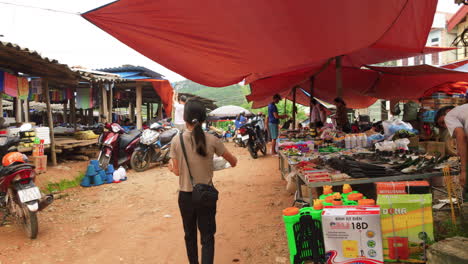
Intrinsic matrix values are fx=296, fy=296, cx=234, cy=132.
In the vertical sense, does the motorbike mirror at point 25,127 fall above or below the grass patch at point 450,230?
above

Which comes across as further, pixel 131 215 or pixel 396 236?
pixel 131 215

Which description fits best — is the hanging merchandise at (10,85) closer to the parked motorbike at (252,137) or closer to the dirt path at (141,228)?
the dirt path at (141,228)

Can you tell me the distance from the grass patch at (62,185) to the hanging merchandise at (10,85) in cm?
232

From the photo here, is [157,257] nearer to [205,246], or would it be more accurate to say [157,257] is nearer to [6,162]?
[205,246]

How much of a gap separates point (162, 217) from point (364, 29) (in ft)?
12.6

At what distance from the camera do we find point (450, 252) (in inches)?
77.7

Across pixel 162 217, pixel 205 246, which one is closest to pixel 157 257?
pixel 205 246

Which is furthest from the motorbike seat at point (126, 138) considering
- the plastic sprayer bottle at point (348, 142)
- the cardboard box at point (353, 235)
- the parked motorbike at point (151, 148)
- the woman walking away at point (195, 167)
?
the cardboard box at point (353, 235)

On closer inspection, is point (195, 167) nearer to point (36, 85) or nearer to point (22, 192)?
point (22, 192)

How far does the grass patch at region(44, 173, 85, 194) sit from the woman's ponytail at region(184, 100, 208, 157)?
5.22m

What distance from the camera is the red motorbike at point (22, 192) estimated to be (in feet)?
12.6

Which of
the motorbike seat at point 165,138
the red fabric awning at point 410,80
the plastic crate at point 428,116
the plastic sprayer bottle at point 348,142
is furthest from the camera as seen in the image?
the motorbike seat at point 165,138

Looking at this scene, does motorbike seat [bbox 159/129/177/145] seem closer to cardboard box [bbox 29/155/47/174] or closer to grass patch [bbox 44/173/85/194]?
grass patch [bbox 44/173/85/194]

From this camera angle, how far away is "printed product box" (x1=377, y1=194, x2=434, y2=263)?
222cm
